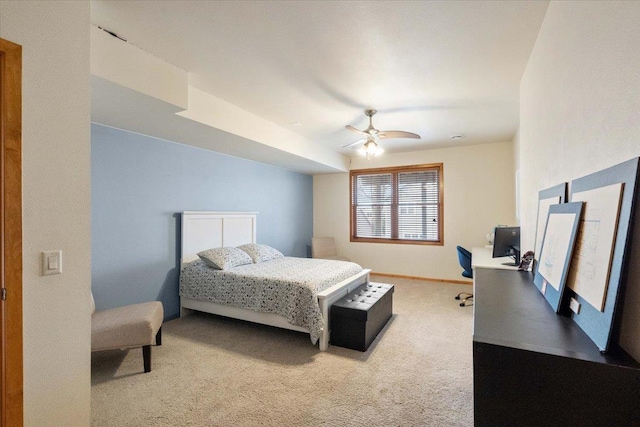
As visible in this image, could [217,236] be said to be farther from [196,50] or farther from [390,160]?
[390,160]

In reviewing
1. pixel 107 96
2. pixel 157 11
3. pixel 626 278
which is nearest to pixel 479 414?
pixel 626 278

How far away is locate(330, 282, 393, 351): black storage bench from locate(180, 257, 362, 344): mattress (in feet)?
0.70

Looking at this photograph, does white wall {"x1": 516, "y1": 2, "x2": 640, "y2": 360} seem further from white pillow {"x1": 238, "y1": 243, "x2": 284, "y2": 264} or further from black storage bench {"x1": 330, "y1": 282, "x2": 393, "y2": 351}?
white pillow {"x1": 238, "y1": 243, "x2": 284, "y2": 264}

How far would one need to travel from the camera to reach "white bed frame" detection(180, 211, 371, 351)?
10.1 ft

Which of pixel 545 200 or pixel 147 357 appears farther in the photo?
pixel 147 357

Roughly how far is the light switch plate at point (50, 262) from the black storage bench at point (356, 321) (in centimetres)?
221

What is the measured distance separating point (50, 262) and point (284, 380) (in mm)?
1764

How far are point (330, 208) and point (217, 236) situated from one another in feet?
10.2

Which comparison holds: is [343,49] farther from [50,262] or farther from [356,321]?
[356,321]

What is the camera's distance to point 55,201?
146 cm

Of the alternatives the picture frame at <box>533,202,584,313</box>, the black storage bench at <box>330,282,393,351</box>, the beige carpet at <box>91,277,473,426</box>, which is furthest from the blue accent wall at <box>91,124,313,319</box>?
the picture frame at <box>533,202,584,313</box>

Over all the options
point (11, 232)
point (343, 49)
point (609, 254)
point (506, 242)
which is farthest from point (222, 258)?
point (609, 254)

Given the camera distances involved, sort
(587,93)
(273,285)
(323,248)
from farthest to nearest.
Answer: (323,248) → (273,285) → (587,93)

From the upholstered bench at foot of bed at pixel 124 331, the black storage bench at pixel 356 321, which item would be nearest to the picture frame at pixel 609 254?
the black storage bench at pixel 356 321
